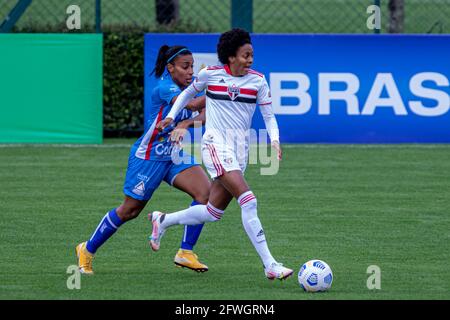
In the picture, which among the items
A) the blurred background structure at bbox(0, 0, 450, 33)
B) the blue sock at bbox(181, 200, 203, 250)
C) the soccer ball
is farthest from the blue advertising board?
the soccer ball

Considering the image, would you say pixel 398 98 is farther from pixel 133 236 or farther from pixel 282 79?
pixel 133 236

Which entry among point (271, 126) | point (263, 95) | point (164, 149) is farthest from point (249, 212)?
point (164, 149)

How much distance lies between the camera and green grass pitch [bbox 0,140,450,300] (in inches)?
333

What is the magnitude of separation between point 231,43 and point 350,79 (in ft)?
28.4

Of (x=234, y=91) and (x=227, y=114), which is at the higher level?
A: (x=234, y=91)

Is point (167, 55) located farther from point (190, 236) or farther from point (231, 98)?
point (190, 236)

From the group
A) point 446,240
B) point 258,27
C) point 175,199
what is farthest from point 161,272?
point 258,27

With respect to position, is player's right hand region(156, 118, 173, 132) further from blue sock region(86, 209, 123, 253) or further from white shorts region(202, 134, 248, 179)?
blue sock region(86, 209, 123, 253)

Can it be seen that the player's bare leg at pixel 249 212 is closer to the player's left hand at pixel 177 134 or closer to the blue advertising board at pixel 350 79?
the player's left hand at pixel 177 134

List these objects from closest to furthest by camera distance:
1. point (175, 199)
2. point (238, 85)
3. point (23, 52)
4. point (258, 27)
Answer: point (238, 85), point (175, 199), point (23, 52), point (258, 27)

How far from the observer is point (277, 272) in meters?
8.38

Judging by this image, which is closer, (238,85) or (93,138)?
(238,85)

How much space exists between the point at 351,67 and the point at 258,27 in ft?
22.6

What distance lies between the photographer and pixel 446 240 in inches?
411
